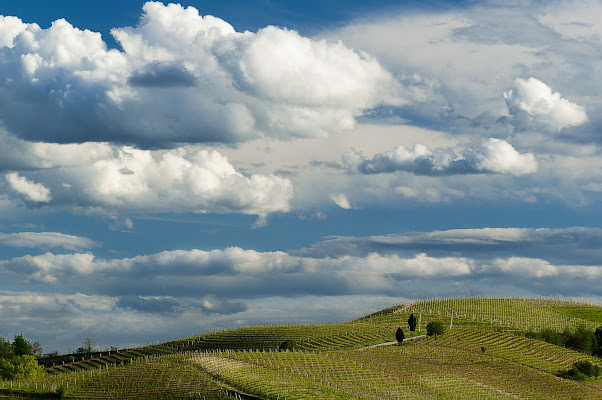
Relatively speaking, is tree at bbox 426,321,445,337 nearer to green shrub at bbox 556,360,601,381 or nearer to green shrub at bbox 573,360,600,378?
green shrub at bbox 556,360,601,381

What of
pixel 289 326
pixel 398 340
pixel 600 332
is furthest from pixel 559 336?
pixel 289 326

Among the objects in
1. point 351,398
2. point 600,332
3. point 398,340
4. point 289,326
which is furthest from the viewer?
point 289,326

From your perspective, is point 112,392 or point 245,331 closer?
point 112,392

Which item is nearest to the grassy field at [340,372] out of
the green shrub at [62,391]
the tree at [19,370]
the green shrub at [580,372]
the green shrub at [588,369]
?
the green shrub at [62,391]

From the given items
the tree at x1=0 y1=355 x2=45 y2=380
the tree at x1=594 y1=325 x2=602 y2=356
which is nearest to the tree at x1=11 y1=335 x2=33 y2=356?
the tree at x1=0 y1=355 x2=45 y2=380

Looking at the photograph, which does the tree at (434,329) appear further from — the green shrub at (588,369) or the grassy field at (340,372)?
the green shrub at (588,369)

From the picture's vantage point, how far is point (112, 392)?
9319 cm

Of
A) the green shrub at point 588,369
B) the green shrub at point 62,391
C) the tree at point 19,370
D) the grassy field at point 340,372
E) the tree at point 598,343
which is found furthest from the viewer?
the tree at point 598,343

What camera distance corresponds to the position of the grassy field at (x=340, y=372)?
295ft

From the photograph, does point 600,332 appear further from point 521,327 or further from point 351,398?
point 351,398

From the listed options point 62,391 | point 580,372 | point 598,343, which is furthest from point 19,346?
point 598,343

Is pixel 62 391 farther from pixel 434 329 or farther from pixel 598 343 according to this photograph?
pixel 598 343

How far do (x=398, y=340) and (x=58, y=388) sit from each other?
73823mm

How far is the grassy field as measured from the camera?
9006 cm
